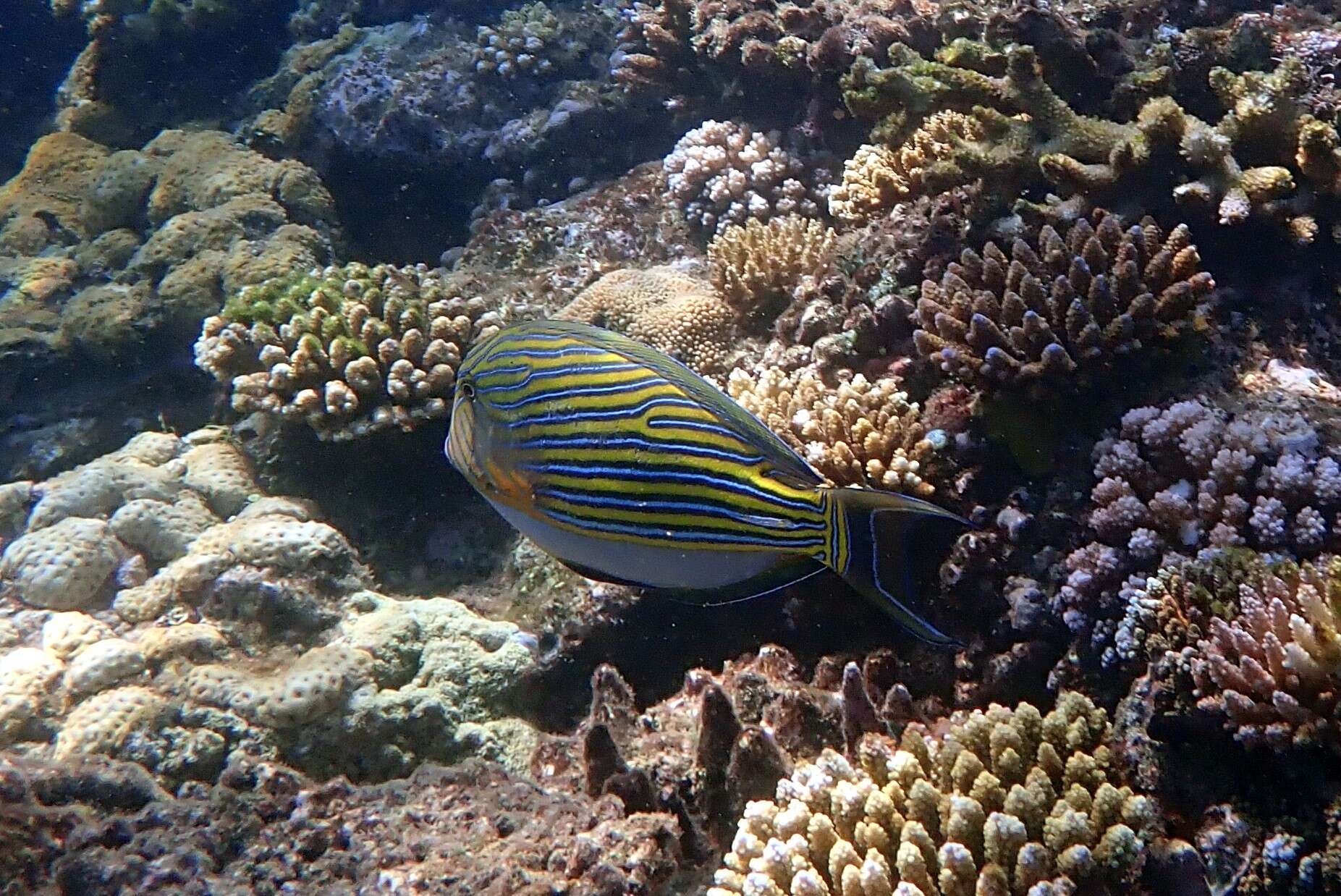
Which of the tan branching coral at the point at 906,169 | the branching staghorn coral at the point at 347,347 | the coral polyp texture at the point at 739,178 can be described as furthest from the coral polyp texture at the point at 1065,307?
the branching staghorn coral at the point at 347,347

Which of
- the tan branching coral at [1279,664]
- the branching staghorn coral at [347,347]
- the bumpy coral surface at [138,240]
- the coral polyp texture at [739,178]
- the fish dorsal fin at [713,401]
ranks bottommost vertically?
the bumpy coral surface at [138,240]

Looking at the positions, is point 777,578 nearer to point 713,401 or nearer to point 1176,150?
point 713,401

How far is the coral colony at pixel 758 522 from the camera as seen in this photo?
251cm

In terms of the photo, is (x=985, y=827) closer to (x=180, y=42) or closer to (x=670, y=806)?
→ (x=670, y=806)

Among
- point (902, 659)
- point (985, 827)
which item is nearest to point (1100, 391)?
point (902, 659)

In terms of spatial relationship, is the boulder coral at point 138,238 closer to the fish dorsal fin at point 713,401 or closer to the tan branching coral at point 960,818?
the fish dorsal fin at point 713,401

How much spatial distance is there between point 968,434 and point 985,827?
1636mm

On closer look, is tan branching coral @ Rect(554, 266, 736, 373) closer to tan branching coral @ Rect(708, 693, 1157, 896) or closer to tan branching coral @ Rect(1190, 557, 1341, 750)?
tan branching coral @ Rect(708, 693, 1157, 896)

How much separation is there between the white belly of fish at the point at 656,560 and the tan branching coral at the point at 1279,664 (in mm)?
1498

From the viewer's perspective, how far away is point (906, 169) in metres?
4.76

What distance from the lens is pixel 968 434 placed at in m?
3.40

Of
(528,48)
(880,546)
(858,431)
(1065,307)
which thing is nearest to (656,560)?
(880,546)

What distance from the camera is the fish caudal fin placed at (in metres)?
1.84

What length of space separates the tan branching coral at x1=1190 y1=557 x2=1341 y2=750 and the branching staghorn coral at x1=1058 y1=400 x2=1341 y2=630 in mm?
263
